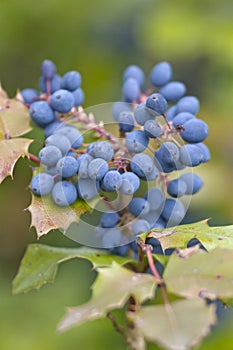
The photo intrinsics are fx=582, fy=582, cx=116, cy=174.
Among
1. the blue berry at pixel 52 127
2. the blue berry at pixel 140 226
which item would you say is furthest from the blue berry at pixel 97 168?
the blue berry at pixel 52 127

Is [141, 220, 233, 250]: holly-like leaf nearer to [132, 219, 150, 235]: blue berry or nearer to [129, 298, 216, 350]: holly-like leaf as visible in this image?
[132, 219, 150, 235]: blue berry

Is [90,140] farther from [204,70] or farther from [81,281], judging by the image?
[204,70]

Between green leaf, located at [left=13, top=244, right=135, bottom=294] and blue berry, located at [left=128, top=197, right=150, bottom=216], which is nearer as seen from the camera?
blue berry, located at [left=128, top=197, right=150, bottom=216]

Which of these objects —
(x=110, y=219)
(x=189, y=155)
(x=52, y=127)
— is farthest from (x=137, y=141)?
(x=52, y=127)

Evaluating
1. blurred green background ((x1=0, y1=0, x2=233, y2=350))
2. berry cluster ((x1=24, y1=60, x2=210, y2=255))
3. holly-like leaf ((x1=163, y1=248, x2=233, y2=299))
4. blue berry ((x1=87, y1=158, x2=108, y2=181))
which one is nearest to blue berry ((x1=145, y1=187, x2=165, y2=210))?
berry cluster ((x1=24, y1=60, x2=210, y2=255))

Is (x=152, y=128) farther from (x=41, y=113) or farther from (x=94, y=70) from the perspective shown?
(x=94, y=70)

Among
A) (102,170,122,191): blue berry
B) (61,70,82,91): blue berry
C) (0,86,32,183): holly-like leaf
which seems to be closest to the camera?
(102,170,122,191): blue berry

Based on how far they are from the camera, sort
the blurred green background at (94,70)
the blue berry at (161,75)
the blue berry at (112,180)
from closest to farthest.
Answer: the blue berry at (112,180) < the blue berry at (161,75) < the blurred green background at (94,70)

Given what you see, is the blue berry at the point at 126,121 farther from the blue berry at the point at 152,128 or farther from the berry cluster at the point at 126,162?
the blue berry at the point at 152,128
